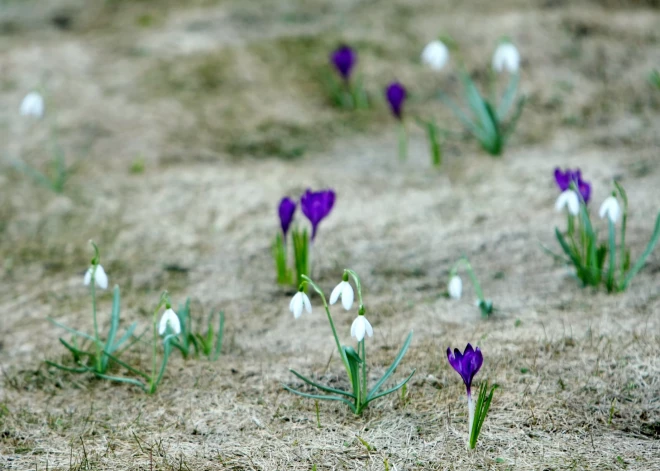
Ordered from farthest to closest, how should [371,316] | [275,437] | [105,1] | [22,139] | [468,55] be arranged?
[105,1] < [468,55] < [22,139] < [371,316] < [275,437]

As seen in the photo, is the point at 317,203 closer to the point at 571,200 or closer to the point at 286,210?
the point at 286,210

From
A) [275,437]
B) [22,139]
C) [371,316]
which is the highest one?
[22,139]

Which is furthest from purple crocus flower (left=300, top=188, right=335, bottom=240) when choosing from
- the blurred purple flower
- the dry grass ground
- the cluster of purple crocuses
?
the blurred purple flower

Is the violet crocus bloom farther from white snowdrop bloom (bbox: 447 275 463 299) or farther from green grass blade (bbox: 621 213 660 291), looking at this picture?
green grass blade (bbox: 621 213 660 291)

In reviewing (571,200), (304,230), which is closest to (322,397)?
(304,230)

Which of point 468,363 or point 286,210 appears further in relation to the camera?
point 286,210

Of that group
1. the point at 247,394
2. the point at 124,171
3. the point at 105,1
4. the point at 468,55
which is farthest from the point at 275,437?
the point at 105,1

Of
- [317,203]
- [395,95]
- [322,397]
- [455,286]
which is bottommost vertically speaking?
[322,397]

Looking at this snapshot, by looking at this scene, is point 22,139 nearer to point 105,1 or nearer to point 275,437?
point 105,1
